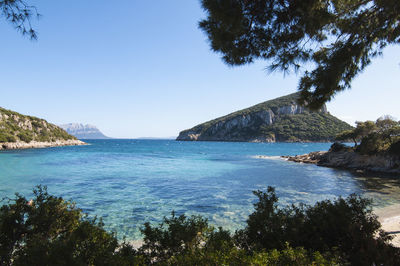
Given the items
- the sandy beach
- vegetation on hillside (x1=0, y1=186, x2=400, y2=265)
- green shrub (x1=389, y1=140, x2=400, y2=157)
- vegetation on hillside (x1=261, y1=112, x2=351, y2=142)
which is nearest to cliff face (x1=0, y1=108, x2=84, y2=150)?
vegetation on hillside (x1=0, y1=186, x2=400, y2=265)

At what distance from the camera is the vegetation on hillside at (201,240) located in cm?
376

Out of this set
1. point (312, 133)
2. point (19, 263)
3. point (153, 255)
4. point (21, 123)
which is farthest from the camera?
point (312, 133)

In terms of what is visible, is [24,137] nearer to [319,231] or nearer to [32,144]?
[32,144]

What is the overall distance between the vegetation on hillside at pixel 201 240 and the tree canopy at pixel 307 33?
4.42 meters

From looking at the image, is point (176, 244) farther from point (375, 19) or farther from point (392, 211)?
point (392, 211)

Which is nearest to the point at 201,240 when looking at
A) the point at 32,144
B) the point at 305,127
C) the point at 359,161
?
the point at 359,161

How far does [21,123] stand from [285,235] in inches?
4842

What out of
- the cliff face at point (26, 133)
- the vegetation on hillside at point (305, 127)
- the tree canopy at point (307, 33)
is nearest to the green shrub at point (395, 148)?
the tree canopy at point (307, 33)

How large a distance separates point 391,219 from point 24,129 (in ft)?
403

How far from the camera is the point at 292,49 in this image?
7699 millimetres

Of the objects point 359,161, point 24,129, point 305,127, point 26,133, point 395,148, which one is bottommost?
point 359,161

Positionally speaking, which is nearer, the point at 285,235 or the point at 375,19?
the point at 285,235

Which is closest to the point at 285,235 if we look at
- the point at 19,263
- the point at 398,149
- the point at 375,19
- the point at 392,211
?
the point at 19,263

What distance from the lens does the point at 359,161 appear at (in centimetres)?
3809
